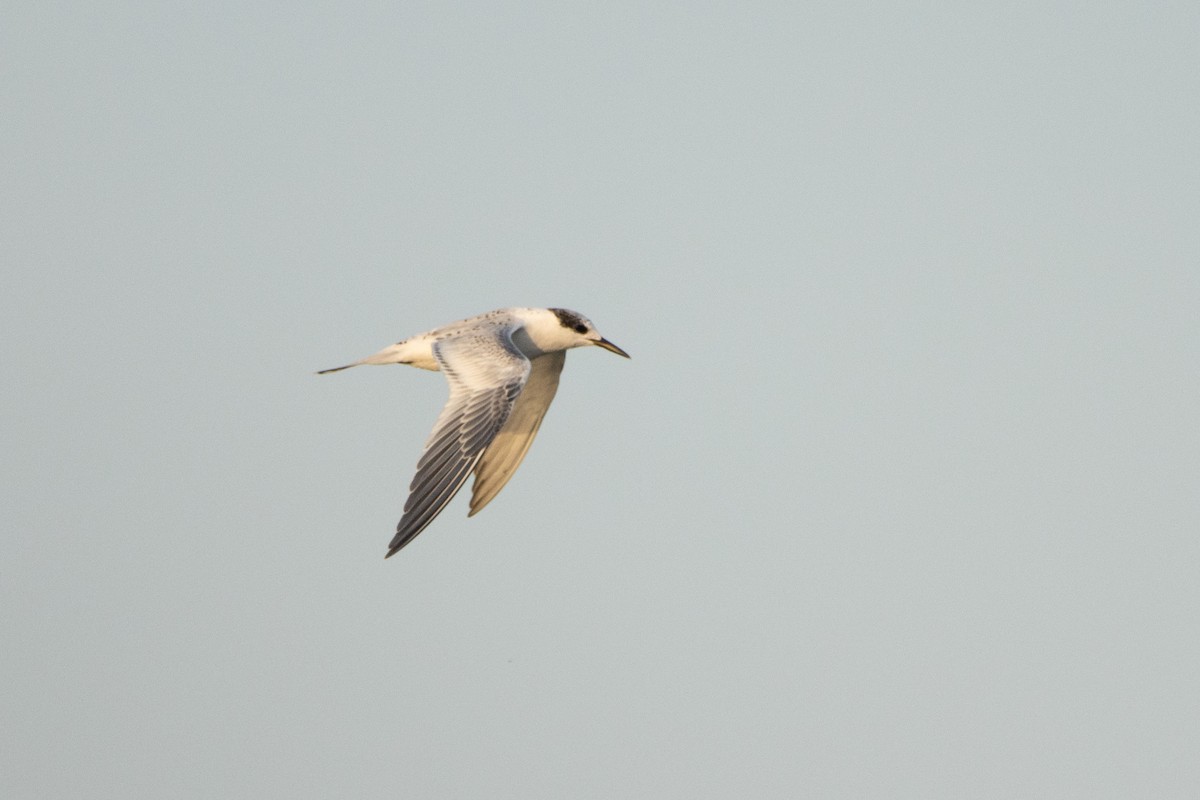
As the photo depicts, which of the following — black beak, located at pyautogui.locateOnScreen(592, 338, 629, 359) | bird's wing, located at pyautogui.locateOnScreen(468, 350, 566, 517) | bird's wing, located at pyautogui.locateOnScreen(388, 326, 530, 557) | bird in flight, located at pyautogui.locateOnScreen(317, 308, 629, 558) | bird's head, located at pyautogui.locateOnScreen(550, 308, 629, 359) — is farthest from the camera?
black beak, located at pyautogui.locateOnScreen(592, 338, 629, 359)

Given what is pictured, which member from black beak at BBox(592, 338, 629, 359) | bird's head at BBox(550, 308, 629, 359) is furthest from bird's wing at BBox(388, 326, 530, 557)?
black beak at BBox(592, 338, 629, 359)

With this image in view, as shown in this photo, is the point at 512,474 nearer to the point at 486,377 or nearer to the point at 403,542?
the point at 486,377

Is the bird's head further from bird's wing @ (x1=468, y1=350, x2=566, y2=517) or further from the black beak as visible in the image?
bird's wing @ (x1=468, y1=350, x2=566, y2=517)

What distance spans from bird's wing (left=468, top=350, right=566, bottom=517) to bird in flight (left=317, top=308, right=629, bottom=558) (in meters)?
0.02

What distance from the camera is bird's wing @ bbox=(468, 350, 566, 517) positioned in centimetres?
2609

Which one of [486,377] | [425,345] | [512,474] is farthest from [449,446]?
[512,474]

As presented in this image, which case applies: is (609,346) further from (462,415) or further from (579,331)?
(462,415)

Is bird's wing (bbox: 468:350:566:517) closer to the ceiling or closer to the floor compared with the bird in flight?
closer to the floor

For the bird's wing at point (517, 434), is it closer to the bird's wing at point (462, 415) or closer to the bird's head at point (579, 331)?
the bird's head at point (579, 331)

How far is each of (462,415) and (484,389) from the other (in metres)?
0.75

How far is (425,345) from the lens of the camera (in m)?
24.6

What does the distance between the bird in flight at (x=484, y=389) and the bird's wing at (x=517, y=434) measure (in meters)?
0.02

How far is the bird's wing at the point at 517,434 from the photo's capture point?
2609cm

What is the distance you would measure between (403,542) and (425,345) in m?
5.64
